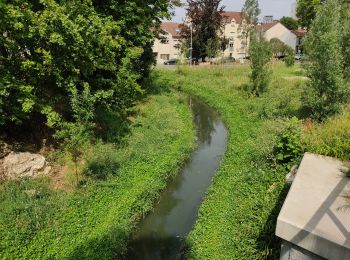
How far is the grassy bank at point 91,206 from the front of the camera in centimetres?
880

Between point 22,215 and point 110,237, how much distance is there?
8.65 feet

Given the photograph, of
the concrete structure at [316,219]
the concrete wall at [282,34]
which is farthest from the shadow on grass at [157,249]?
the concrete wall at [282,34]

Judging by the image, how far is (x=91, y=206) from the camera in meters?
10.6

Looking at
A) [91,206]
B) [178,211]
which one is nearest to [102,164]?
[91,206]

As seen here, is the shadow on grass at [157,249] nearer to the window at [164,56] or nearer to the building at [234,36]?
the window at [164,56]

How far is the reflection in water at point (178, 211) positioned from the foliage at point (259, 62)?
807cm

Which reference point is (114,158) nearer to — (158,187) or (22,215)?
(158,187)

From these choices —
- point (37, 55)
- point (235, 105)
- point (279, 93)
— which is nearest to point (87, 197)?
point (37, 55)

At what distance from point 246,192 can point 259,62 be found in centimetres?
1537

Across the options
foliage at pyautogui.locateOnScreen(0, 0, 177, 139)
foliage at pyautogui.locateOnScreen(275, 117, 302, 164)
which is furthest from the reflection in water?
foliage at pyautogui.locateOnScreen(0, 0, 177, 139)

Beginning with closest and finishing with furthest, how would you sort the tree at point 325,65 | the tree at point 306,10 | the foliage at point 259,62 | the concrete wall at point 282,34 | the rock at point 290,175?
the rock at point 290,175 → the tree at point 325,65 → the foliage at point 259,62 → the tree at point 306,10 → the concrete wall at point 282,34

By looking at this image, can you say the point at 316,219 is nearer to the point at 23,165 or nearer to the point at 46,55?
the point at 23,165

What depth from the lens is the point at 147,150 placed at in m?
14.9

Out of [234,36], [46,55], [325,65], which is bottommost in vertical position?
[325,65]
